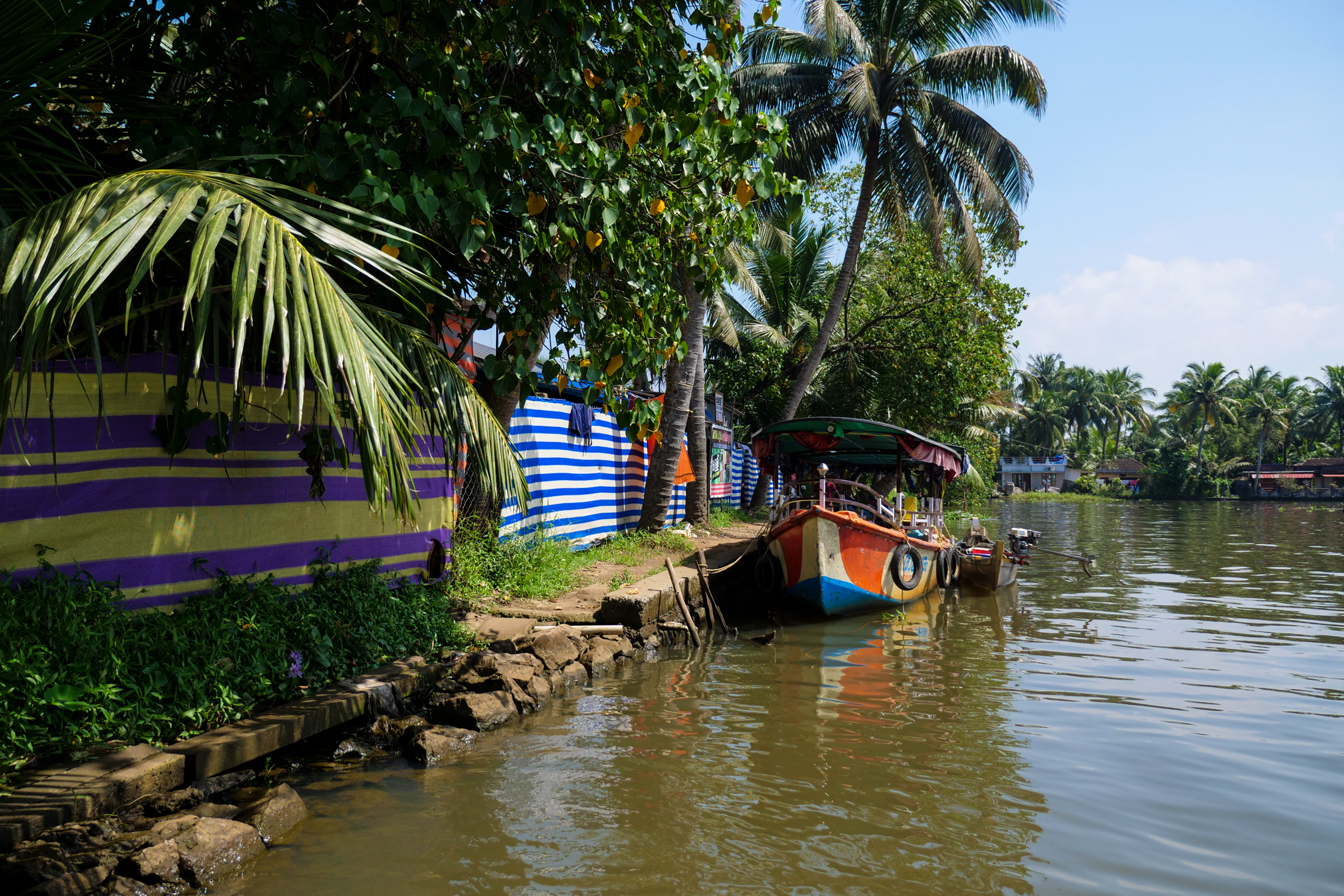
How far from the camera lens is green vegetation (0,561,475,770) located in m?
3.63

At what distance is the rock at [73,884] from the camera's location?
300cm

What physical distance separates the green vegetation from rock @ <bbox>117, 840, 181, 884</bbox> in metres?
0.72

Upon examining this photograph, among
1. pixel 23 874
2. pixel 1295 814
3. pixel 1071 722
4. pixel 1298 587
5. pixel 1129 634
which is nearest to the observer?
pixel 23 874

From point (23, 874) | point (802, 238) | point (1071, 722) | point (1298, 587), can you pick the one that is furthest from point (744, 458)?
point (23, 874)

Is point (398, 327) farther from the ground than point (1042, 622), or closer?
farther from the ground

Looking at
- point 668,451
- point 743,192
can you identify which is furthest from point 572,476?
point 743,192

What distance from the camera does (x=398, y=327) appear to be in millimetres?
5078

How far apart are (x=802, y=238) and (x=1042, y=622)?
16.2 metres

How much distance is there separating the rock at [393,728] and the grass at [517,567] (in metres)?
2.64

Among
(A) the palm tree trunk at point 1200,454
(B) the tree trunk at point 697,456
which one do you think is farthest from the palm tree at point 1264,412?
(B) the tree trunk at point 697,456

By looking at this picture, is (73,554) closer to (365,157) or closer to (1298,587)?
(365,157)

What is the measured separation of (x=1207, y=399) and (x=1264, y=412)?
3.74m

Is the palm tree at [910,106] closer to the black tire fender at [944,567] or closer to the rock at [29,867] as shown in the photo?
the black tire fender at [944,567]

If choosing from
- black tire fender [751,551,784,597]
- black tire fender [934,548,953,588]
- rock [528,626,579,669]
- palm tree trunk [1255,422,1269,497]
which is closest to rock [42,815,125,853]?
rock [528,626,579,669]
